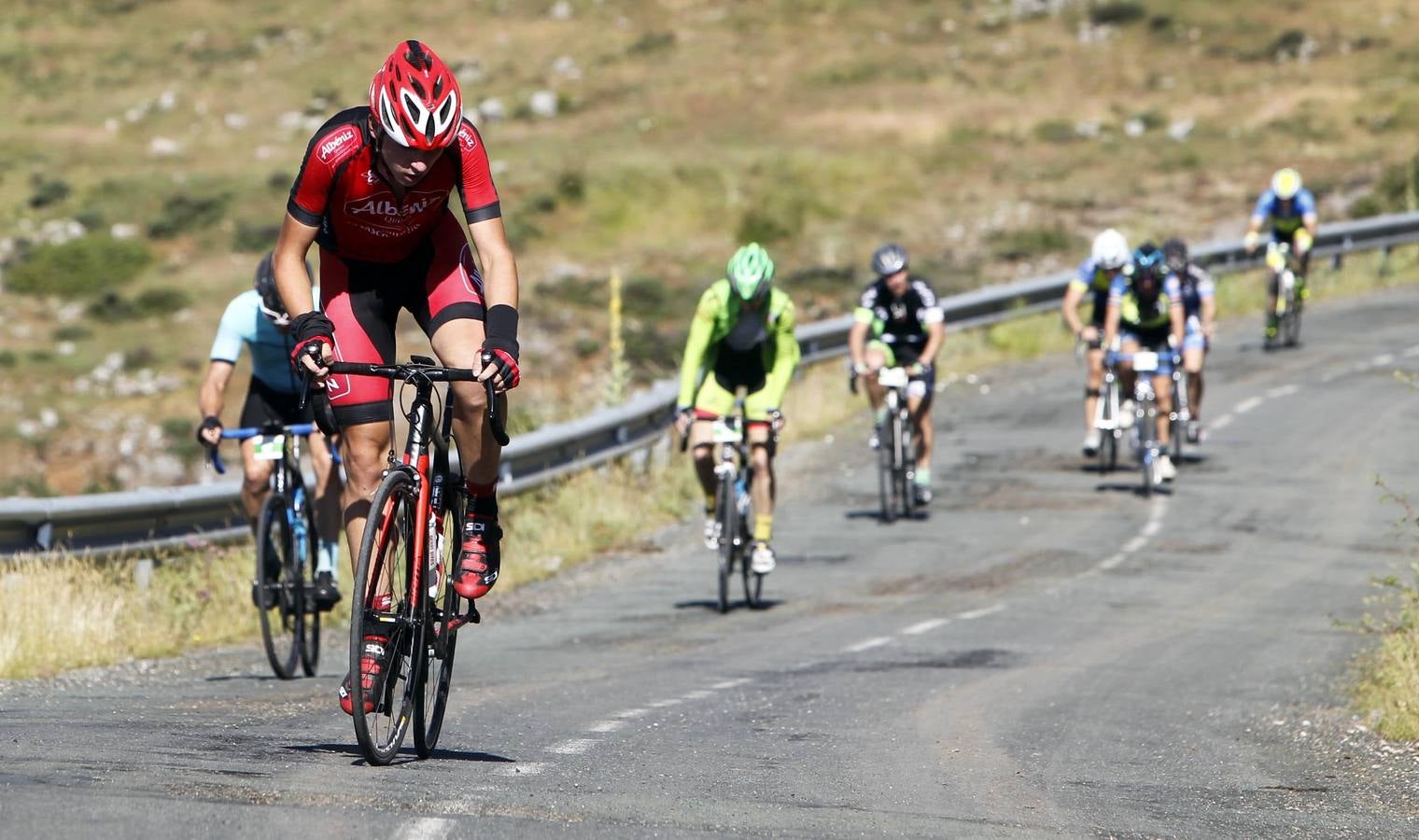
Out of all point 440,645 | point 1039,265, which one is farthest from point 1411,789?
point 1039,265

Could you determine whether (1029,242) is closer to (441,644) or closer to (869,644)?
(869,644)

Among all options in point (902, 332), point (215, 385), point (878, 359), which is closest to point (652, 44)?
point (902, 332)

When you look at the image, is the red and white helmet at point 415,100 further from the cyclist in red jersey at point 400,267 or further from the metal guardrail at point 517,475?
the metal guardrail at point 517,475

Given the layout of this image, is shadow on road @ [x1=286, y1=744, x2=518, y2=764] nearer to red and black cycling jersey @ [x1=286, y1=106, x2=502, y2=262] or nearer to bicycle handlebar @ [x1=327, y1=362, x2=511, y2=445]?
bicycle handlebar @ [x1=327, y1=362, x2=511, y2=445]

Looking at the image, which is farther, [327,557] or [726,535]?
[726,535]

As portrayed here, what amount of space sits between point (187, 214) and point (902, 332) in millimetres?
35226

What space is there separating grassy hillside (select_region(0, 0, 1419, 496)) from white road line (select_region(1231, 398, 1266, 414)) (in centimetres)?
738

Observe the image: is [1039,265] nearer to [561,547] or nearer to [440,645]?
[561,547]

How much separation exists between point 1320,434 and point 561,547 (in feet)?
30.3

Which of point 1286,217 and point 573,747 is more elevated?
point 1286,217

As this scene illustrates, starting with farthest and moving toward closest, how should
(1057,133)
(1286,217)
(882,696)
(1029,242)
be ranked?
1. (1057,133)
2. (1029,242)
3. (1286,217)
4. (882,696)

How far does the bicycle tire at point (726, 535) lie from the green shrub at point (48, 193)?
43068 mm

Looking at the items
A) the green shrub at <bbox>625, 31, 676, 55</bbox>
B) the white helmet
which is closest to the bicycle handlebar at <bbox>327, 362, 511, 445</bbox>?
the white helmet

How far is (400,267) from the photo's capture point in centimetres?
759
